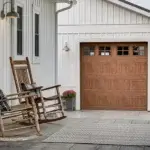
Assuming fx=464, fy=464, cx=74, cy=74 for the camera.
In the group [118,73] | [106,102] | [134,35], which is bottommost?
[106,102]

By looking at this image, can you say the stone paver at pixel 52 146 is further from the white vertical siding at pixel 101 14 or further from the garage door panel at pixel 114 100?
the white vertical siding at pixel 101 14

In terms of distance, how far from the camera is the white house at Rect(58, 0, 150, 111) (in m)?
15.1

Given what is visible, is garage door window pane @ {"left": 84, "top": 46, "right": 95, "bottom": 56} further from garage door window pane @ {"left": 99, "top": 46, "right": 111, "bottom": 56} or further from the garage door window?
the garage door window

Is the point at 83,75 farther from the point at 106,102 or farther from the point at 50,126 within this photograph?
the point at 50,126

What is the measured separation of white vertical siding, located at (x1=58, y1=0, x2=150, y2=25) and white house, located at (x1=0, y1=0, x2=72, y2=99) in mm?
2465

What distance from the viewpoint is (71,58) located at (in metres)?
15.4

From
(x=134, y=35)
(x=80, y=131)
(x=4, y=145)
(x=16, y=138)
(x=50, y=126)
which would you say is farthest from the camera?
(x=134, y=35)

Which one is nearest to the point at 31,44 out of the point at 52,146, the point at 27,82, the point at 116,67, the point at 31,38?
the point at 31,38

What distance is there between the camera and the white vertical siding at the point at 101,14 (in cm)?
1514

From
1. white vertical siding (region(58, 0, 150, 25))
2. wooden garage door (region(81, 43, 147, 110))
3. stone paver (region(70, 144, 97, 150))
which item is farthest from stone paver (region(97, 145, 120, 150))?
white vertical siding (region(58, 0, 150, 25))

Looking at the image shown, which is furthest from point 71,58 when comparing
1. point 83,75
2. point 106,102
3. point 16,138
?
point 16,138

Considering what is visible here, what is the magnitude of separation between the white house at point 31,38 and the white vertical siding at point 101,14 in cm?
247

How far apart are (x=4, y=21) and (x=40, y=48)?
2.57m

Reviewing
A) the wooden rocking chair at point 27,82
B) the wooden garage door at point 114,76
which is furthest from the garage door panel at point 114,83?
the wooden rocking chair at point 27,82
